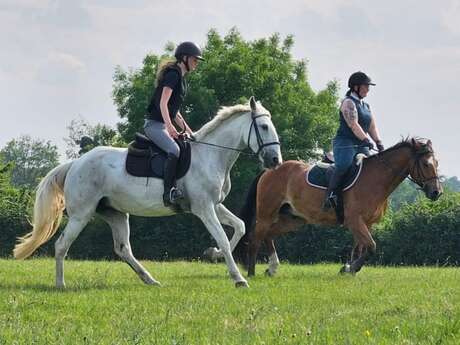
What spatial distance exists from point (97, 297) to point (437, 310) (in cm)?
427

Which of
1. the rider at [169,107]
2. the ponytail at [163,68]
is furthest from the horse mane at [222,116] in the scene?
the ponytail at [163,68]

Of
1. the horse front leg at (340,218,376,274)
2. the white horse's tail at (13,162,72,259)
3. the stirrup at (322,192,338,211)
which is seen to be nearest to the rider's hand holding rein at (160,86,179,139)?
the white horse's tail at (13,162,72,259)

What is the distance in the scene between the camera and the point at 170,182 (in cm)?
1153

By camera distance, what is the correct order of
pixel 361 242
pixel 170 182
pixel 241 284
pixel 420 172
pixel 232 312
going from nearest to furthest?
pixel 232 312
pixel 241 284
pixel 170 182
pixel 361 242
pixel 420 172

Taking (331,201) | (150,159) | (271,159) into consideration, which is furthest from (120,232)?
(331,201)

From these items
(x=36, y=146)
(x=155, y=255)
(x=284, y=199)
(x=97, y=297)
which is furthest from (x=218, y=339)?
(x=36, y=146)

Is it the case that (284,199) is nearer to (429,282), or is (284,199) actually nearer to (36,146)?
(429,282)

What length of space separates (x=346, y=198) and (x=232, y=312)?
231 inches

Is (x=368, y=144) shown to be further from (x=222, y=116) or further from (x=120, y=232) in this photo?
(x=120, y=232)

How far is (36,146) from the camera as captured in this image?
143250mm

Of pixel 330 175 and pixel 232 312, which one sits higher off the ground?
pixel 330 175

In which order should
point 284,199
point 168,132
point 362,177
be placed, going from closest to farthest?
point 168,132, point 362,177, point 284,199

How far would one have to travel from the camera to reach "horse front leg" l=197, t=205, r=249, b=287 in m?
11.3

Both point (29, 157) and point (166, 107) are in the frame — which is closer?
point (166, 107)
